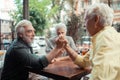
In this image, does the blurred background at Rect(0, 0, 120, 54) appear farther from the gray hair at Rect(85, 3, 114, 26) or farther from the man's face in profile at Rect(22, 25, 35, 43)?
the gray hair at Rect(85, 3, 114, 26)

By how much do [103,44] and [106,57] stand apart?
0.31 ft

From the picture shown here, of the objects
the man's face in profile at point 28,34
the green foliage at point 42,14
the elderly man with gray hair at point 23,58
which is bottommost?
the elderly man with gray hair at point 23,58

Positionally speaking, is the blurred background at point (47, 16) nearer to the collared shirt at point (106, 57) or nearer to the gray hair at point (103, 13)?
the gray hair at point (103, 13)

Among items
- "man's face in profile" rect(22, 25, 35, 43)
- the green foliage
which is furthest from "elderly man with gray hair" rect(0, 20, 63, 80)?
the green foliage

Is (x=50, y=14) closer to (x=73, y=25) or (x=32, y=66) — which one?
(x=73, y=25)

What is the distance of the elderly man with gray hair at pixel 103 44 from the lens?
1266 mm

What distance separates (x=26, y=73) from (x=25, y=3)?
2.19m

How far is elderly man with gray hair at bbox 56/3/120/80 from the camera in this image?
1.27 m

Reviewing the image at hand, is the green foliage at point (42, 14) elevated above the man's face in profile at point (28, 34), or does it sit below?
above

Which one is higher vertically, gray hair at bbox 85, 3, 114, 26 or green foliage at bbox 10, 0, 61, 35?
green foliage at bbox 10, 0, 61, 35

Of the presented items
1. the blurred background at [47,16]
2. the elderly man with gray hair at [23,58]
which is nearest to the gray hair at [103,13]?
the elderly man with gray hair at [23,58]

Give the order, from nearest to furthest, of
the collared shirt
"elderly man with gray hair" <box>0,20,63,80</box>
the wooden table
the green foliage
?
the collared shirt < the wooden table < "elderly man with gray hair" <box>0,20,63,80</box> < the green foliage

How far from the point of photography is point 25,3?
393cm

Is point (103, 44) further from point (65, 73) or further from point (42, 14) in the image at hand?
point (42, 14)
